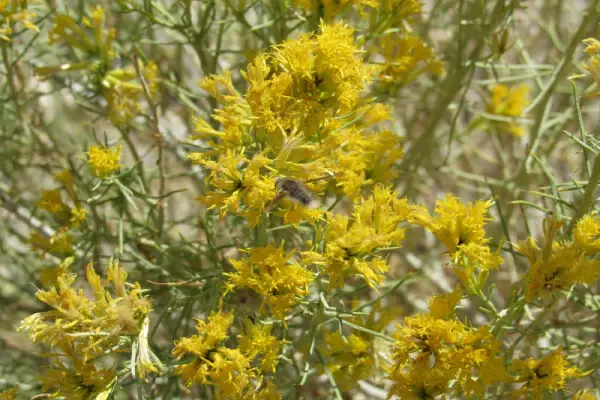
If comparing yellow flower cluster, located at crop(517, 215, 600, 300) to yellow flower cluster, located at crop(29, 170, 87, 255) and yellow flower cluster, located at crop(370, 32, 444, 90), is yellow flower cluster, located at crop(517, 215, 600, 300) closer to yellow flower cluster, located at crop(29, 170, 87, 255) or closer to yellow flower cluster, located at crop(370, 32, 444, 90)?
yellow flower cluster, located at crop(370, 32, 444, 90)

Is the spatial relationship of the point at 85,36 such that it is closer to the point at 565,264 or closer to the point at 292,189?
the point at 292,189

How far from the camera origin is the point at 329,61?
1.46 meters

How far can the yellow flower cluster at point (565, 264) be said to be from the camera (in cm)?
149

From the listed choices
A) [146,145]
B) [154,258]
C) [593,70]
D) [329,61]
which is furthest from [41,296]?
[146,145]

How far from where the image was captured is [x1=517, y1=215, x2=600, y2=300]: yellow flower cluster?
149 centimetres

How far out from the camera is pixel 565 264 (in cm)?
150

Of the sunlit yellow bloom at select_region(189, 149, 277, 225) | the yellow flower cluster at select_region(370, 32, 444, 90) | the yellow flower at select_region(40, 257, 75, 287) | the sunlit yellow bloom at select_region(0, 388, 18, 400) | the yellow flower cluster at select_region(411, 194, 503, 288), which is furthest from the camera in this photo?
the yellow flower cluster at select_region(370, 32, 444, 90)

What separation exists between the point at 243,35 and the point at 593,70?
1.45 m

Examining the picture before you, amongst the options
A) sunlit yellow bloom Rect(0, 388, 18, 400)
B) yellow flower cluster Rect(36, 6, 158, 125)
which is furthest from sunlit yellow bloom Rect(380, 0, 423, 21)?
sunlit yellow bloom Rect(0, 388, 18, 400)

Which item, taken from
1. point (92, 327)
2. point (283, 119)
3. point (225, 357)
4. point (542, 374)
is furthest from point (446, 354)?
point (92, 327)

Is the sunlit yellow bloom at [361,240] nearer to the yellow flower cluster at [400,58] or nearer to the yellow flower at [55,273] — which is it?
the yellow flower cluster at [400,58]

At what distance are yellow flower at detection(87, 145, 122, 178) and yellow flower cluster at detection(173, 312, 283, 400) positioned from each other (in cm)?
54

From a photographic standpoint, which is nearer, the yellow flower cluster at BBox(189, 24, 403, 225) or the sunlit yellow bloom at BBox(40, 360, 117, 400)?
the yellow flower cluster at BBox(189, 24, 403, 225)

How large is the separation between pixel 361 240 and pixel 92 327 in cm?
60
